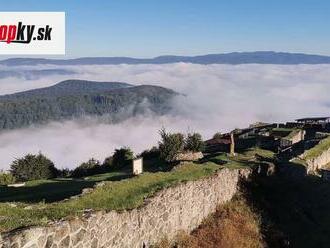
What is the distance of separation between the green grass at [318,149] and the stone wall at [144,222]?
15355 mm

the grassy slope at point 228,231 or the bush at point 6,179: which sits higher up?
the grassy slope at point 228,231

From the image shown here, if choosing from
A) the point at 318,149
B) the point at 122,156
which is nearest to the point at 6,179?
the point at 122,156

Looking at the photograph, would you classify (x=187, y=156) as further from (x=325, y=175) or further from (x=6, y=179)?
(x=6, y=179)

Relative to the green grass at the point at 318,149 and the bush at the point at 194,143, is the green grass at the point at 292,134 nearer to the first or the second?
the green grass at the point at 318,149

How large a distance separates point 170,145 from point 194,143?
4174 mm

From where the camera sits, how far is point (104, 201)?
21516 mm

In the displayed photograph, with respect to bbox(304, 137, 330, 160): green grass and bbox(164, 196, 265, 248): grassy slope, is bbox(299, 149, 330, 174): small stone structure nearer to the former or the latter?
bbox(304, 137, 330, 160): green grass

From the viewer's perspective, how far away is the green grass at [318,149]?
48.4 m

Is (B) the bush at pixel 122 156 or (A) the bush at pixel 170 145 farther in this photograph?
(B) the bush at pixel 122 156

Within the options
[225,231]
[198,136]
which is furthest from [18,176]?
[225,231]

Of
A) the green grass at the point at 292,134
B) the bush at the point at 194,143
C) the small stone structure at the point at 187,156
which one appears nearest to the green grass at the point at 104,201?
the small stone structure at the point at 187,156

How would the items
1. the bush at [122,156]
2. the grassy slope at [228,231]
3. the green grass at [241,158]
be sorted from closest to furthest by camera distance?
1. the grassy slope at [228,231]
2. the green grass at [241,158]
3. the bush at [122,156]

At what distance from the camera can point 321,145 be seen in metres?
53.6

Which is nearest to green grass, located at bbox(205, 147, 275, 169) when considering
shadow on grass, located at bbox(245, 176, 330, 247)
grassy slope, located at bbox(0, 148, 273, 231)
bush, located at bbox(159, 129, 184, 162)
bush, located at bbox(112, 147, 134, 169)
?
grassy slope, located at bbox(0, 148, 273, 231)
